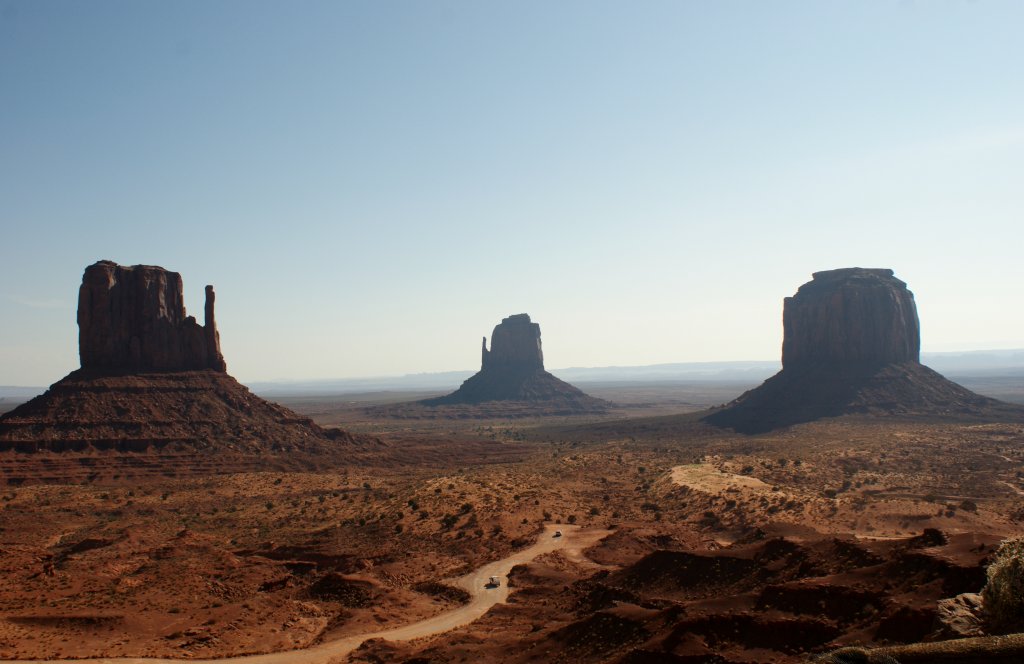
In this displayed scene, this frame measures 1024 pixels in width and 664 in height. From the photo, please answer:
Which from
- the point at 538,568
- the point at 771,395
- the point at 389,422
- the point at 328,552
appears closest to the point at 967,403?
the point at 771,395

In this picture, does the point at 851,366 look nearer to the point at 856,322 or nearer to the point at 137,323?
the point at 856,322

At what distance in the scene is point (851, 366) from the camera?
112 metres

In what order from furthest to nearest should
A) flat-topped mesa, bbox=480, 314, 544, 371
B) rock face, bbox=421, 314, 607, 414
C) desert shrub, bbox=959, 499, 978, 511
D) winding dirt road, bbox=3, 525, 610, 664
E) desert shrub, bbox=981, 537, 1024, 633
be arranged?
1. flat-topped mesa, bbox=480, 314, 544, 371
2. rock face, bbox=421, 314, 607, 414
3. desert shrub, bbox=959, 499, 978, 511
4. winding dirt road, bbox=3, 525, 610, 664
5. desert shrub, bbox=981, 537, 1024, 633

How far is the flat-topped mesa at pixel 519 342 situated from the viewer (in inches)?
7736

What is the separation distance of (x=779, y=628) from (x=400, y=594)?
64.5ft

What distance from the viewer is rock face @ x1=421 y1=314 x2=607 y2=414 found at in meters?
187

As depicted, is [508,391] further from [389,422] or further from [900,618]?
[900,618]

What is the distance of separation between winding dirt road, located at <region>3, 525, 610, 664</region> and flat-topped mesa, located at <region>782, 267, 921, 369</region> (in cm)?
8964

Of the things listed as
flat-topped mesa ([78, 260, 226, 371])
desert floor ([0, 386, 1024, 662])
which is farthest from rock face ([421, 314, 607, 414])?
desert floor ([0, 386, 1024, 662])

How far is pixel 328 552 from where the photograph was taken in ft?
127

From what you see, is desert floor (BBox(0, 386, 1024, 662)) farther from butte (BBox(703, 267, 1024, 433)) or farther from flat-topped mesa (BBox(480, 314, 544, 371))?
flat-topped mesa (BBox(480, 314, 544, 371))

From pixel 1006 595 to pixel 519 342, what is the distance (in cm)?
18400

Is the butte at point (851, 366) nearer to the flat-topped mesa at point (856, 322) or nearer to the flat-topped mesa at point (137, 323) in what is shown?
the flat-topped mesa at point (856, 322)

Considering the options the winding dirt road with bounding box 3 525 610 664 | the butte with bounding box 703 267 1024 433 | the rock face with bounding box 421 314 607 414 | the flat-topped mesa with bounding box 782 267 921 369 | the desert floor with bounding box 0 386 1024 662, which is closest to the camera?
the desert floor with bounding box 0 386 1024 662
